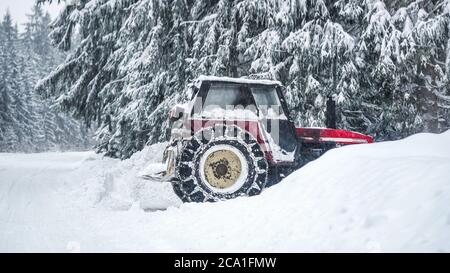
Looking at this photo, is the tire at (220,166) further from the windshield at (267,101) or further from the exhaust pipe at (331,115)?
the exhaust pipe at (331,115)

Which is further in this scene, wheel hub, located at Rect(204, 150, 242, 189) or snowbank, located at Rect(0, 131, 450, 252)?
wheel hub, located at Rect(204, 150, 242, 189)

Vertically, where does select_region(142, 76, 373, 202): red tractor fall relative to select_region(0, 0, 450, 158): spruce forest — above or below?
below

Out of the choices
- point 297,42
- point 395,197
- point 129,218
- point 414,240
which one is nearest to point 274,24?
point 297,42

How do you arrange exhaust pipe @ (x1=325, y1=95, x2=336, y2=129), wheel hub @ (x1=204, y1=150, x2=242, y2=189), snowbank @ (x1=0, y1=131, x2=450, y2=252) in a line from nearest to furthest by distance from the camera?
snowbank @ (x1=0, y1=131, x2=450, y2=252)
wheel hub @ (x1=204, y1=150, x2=242, y2=189)
exhaust pipe @ (x1=325, y1=95, x2=336, y2=129)

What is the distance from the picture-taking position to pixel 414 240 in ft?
11.4

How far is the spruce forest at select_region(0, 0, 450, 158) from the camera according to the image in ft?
34.4

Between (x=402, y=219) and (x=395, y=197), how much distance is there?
1.27ft

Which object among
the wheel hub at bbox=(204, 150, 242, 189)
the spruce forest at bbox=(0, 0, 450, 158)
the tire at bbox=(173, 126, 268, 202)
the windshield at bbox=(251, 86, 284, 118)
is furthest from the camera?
the spruce forest at bbox=(0, 0, 450, 158)

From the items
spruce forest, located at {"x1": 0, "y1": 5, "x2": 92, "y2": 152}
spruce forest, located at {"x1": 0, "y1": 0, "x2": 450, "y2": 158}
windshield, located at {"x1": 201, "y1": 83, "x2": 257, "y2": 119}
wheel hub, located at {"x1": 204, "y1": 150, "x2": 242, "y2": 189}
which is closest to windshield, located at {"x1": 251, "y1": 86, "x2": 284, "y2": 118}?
windshield, located at {"x1": 201, "y1": 83, "x2": 257, "y2": 119}

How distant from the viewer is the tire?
664 cm

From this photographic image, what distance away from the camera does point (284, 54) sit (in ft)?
37.3

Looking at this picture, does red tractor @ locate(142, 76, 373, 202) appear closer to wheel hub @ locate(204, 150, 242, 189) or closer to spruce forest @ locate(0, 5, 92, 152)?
wheel hub @ locate(204, 150, 242, 189)

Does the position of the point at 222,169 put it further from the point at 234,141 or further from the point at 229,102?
the point at 229,102

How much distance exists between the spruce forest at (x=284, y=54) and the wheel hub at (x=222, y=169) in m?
4.50
